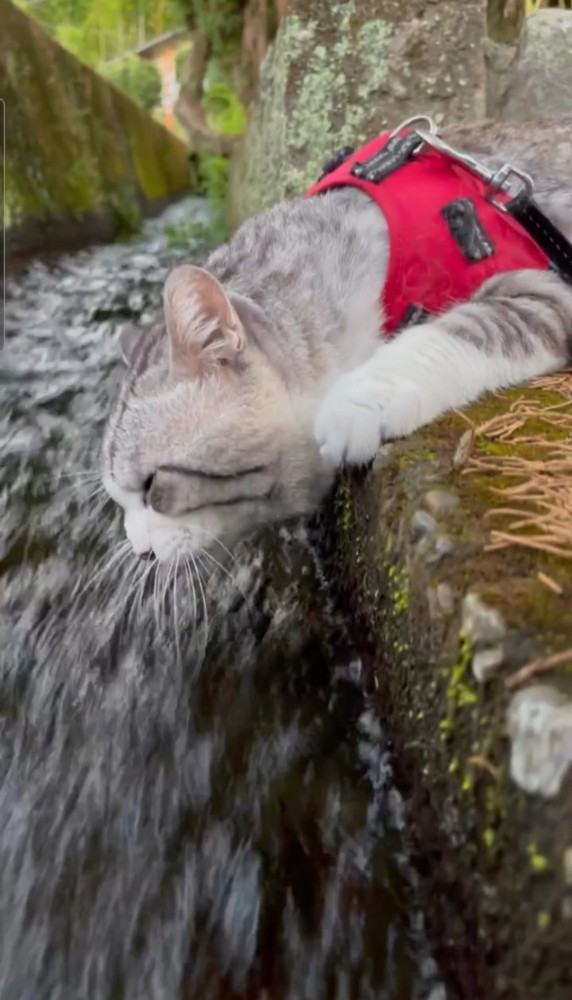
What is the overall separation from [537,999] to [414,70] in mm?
3974

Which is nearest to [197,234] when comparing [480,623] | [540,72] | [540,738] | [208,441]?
[540,72]

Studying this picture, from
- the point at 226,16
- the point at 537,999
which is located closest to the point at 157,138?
the point at 226,16

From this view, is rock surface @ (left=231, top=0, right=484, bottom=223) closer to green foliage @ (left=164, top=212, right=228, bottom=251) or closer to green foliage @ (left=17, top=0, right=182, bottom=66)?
green foliage @ (left=164, top=212, right=228, bottom=251)

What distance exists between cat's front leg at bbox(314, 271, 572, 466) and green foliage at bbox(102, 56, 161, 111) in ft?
41.9

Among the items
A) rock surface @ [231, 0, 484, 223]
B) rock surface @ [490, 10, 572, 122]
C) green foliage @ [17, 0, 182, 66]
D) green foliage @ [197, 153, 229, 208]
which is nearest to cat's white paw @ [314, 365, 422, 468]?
rock surface @ [231, 0, 484, 223]

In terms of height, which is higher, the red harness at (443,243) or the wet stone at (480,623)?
the red harness at (443,243)

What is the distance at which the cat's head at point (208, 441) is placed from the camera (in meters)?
1.78

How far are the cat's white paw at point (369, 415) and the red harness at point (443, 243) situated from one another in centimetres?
39

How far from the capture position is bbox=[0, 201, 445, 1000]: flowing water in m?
1.38

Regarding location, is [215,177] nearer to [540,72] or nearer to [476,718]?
[540,72]

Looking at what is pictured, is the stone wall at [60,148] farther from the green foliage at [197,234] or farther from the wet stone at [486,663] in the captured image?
the wet stone at [486,663]

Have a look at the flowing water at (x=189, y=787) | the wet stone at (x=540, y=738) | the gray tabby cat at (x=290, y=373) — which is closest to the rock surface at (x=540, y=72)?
the gray tabby cat at (x=290, y=373)

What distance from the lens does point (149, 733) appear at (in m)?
1.82

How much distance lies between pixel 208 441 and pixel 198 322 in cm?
24
